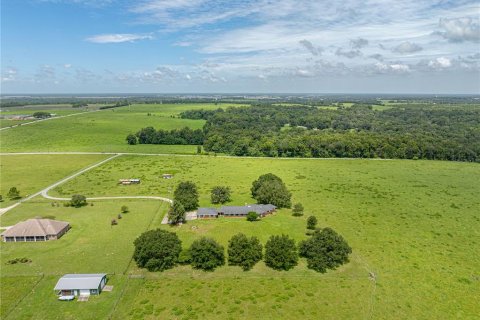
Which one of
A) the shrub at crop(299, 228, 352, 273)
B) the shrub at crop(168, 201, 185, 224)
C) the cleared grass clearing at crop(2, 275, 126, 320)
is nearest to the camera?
the cleared grass clearing at crop(2, 275, 126, 320)

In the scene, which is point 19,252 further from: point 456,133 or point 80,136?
point 456,133

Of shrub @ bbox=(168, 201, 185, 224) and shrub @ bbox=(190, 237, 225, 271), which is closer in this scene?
shrub @ bbox=(190, 237, 225, 271)

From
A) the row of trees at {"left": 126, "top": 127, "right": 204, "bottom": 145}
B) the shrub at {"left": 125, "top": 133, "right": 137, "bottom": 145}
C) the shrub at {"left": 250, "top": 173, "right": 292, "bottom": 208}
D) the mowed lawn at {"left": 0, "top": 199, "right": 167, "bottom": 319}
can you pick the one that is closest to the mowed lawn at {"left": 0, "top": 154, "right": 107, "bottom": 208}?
the mowed lawn at {"left": 0, "top": 199, "right": 167, "bottom": 319}

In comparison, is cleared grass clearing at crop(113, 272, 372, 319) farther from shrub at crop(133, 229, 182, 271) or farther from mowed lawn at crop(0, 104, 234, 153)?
mowed lawn at crop(0, 104, 234, 153)

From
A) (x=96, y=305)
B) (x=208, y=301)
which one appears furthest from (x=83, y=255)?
(x=208, y=301)

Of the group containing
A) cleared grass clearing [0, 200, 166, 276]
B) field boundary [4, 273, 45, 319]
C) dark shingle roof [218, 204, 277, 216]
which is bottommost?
field boundary [4, 273, 45, 319]

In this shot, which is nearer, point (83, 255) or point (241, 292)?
point (241, 292)
